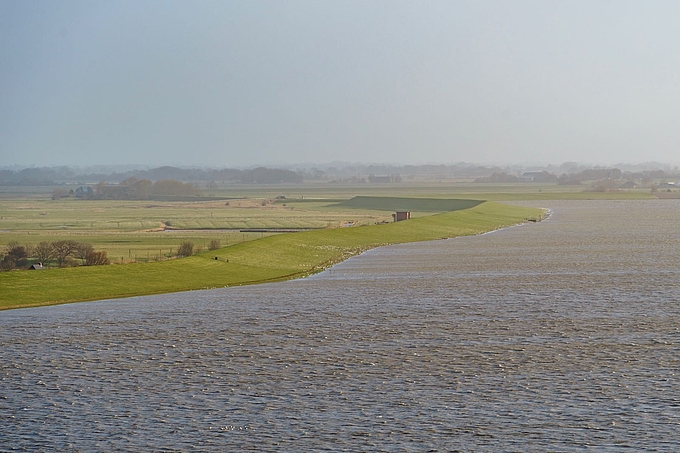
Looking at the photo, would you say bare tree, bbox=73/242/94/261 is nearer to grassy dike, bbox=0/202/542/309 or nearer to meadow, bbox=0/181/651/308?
meadow, bbox=0/181/651/308

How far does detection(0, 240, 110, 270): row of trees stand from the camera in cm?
5516

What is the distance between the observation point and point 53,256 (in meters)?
61.6

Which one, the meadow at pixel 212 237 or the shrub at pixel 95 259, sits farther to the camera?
the shrub at pixel 95 259

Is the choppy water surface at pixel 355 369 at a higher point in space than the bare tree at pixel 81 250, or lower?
higher

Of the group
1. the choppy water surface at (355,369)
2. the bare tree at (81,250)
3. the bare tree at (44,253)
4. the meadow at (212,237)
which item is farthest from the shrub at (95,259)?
the choppy water surface at (355,369)

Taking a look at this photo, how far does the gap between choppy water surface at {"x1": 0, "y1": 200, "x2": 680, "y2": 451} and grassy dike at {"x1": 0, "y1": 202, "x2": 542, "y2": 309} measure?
241 centimetres

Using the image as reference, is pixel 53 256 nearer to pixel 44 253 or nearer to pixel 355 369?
pixel 44 253

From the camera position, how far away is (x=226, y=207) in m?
152

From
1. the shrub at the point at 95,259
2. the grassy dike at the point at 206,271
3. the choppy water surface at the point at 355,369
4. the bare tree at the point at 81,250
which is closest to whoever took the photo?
the choppy water surface at the point at 355,369

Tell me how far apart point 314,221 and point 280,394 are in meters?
86.5

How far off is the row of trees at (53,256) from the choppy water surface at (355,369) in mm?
17472

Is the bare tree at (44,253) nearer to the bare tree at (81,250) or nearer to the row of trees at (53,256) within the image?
the row of trees at (53,256)

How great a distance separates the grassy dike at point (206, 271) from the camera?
38.4 m

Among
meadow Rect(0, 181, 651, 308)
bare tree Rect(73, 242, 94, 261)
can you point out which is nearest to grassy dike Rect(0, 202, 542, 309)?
meadow Rect(0, 181, 651, 308)
